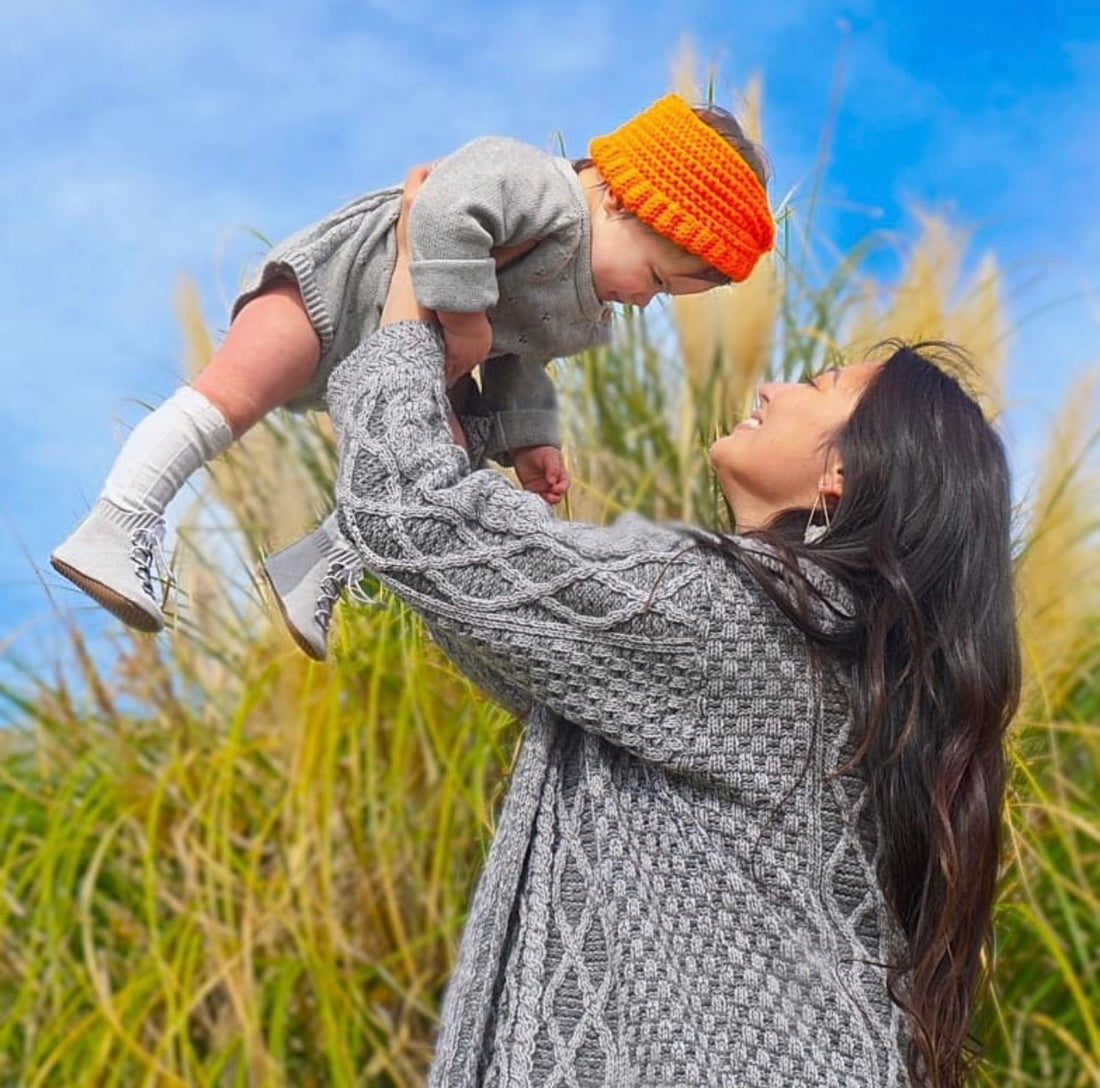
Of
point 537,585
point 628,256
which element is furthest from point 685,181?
point 537,585

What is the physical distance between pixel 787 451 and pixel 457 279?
1.21 ft

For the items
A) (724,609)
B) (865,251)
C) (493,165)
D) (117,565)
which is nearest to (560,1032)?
(724,609)

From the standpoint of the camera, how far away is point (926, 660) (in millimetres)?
1466

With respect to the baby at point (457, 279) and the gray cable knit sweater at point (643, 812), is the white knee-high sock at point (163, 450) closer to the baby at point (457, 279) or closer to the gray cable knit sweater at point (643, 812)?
the baby at point (457, 279)

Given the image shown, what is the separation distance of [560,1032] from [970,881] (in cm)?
42

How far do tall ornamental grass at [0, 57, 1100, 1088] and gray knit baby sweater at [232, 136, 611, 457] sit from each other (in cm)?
84

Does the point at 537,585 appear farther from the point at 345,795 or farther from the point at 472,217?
the point at 345,795

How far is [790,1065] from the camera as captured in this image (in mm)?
1394

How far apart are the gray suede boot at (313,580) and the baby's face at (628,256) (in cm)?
37

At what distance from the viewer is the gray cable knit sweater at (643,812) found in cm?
141

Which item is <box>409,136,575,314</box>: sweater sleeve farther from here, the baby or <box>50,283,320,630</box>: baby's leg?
<box>50,283,320,630</box>: baby's leg

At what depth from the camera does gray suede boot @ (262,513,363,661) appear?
158 centimetres

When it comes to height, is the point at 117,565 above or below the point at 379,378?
below

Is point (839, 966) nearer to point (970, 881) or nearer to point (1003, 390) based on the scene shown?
point (970, 881)
